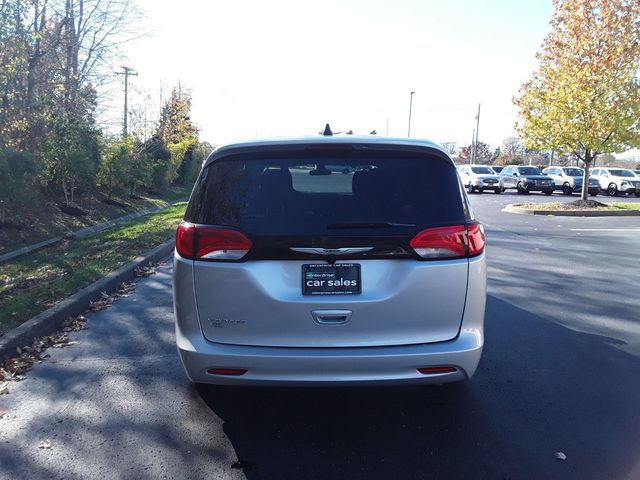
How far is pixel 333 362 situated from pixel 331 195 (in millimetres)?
1063

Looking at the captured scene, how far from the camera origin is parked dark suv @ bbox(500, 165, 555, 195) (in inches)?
1319

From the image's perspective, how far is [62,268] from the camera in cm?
833

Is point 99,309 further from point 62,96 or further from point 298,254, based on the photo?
point 62,96

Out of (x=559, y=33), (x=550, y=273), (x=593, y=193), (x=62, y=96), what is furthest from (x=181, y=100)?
(x=550, y=273)

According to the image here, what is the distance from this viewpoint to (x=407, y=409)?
3.93m

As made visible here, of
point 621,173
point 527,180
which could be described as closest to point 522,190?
point 527,180

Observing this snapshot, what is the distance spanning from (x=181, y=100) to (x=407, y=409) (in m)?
36.4

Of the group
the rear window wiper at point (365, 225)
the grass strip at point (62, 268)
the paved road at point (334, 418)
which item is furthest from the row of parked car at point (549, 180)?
the rear window wiper at point (365, 225)

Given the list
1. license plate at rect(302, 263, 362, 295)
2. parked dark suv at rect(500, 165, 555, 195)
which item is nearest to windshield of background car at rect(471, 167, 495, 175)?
parked dark suv at rect(500, 165, 555, 195)

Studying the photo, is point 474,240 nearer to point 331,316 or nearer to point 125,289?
point 331,316

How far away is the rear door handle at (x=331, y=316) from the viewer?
3.21 metres

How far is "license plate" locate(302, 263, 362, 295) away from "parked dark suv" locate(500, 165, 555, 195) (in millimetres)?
32971

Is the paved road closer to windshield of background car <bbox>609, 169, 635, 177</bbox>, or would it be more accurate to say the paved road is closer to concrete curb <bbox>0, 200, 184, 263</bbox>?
concrete curb <bbox>0, 200, 184, 263</bbox>

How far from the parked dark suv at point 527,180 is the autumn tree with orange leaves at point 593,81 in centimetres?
1341
